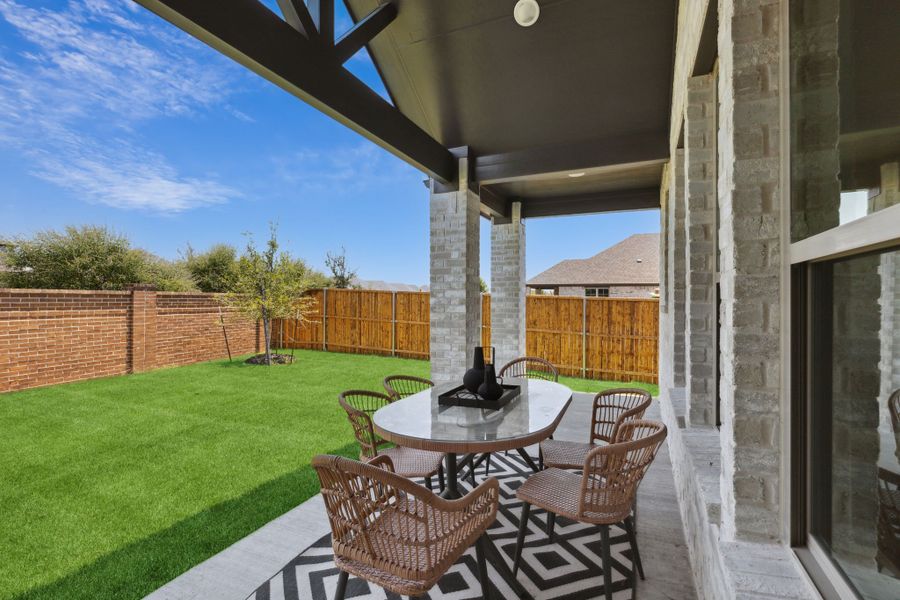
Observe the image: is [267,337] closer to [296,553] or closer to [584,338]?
[584,338]

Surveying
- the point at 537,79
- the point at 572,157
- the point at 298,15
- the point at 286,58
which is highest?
the point at 537,79

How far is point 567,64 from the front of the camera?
3543 millimetres

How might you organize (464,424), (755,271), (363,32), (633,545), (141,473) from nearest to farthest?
(755,271)
(633,545)
(464,424)
(363,32)
(141,473)

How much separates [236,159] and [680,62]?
24533 mm

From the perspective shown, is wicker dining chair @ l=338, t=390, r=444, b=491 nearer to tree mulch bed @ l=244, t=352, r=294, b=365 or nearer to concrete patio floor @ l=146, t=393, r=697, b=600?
concrete patio floor @ l=146, t=393, r=697, b=600

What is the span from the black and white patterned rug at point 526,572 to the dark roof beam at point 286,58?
2730 millimetres

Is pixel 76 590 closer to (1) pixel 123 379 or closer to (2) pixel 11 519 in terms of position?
(2) pixel 11 519

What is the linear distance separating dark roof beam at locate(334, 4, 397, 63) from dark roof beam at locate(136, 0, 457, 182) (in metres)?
0.13

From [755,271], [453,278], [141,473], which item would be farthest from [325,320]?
[755,271]

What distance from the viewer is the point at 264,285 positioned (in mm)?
→ 9578

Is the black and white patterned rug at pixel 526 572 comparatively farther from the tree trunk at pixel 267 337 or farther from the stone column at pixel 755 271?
the tree trunk at pixel 267 337

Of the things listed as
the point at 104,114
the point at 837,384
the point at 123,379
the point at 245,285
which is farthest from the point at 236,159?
the point at 837,384

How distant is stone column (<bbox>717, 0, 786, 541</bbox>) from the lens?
1.12m

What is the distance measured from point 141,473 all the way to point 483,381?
3.12 metres
